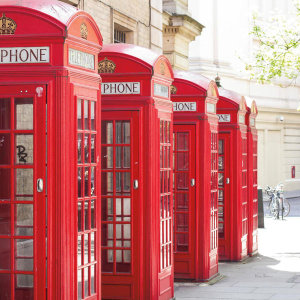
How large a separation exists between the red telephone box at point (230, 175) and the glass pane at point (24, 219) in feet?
21.8

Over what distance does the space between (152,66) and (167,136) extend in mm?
890

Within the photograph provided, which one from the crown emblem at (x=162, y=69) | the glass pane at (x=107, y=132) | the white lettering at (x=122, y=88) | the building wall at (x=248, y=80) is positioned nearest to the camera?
the glass pane at (x=107, y=132)

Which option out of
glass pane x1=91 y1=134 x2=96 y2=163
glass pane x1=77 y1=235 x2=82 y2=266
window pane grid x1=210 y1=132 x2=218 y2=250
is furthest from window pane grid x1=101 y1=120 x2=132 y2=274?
window pane grid x1=210 y1=132 x2=218 y2=250

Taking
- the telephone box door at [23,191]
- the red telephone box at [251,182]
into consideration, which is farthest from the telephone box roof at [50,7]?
the red telephone box at [251,182]

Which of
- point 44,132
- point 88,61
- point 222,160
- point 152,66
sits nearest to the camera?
point 44,132

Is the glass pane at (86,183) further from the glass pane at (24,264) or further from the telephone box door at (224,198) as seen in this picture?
the telephone box door at (224,198)

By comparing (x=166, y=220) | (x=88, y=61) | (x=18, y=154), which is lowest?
(x=166, y=220)

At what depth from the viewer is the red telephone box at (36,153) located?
639 centimetres

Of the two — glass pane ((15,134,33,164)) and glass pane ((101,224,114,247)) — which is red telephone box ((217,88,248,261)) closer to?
glass pane ((101,224,114,247))

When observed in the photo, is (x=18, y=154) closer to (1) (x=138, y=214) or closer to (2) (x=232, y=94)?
(1) (x=138, y=214)

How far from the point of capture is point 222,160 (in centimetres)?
1291

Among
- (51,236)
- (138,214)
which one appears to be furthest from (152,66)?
→ (51,236)

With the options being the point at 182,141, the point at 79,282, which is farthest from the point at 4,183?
the point at 182,141

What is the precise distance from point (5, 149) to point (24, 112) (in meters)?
0.31
